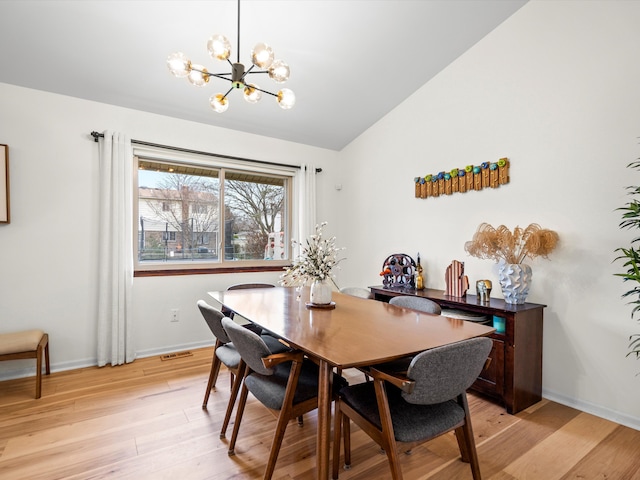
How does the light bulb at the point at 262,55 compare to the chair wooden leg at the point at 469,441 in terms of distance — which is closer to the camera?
the chair wooden leg at the point at 469,441

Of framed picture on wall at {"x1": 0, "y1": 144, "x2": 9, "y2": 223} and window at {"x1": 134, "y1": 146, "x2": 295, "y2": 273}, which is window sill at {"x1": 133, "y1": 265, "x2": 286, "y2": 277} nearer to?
window at {"x1": 134, "y1": 146, "x2": 295, "y2": 273}

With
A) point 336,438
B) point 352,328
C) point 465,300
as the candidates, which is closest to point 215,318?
point 352,328

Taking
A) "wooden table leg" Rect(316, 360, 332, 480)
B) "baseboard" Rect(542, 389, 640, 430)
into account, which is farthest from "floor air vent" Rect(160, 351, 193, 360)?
"baseboard" Rect(542, 389, 640, 430)

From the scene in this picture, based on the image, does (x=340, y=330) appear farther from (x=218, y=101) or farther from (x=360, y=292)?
(x=218, y=101)

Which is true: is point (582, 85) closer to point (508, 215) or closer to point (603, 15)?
point (603, 15)

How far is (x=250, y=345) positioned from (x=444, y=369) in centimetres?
84

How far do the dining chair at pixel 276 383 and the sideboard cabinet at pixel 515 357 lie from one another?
1322mm

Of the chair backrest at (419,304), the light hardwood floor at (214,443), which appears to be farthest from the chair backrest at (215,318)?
the chair backrest at (419,304)

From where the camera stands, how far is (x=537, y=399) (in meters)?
2.45

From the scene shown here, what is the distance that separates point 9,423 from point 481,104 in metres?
4.37

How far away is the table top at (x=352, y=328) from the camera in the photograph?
1317 mm

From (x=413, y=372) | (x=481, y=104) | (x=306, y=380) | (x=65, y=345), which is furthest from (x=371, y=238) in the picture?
(x=65, y=345)

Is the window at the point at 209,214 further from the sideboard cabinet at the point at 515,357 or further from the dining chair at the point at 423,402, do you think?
the dining chair at the point at 423,402

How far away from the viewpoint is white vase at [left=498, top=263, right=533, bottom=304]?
95.5 inches
